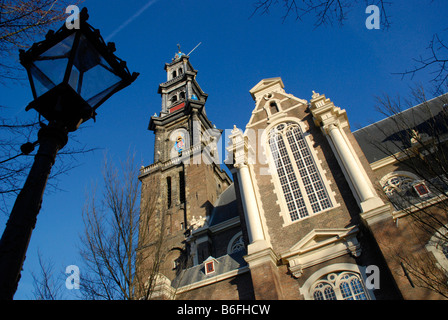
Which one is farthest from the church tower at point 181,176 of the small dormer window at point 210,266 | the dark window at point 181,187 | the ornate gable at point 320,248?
the ornate gable at point 320,248

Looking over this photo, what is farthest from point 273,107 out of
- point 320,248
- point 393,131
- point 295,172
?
point 320,248

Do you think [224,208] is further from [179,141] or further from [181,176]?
[179,141]

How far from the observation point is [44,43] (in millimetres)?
3227

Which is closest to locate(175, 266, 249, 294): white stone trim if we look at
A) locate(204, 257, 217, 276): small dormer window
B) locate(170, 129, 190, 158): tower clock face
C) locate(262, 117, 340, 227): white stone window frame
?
locate(204, 257, 217, 276): small dormer window

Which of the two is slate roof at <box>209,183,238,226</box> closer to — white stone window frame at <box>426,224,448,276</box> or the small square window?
the small square window

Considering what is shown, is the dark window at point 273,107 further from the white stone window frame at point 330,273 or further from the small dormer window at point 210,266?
the white stone window frame at point 330,273

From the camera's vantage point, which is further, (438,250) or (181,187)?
(181,187)

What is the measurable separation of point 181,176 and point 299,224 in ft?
63.4

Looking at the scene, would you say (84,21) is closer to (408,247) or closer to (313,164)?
(408,247)

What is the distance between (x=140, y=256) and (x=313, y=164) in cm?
989

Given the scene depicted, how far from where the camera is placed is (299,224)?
14.7 meters

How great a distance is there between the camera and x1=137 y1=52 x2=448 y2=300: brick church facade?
463 inches

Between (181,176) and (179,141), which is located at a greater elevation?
(179,141)

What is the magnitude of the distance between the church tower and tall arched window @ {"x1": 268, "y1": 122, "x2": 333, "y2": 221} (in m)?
8.96
